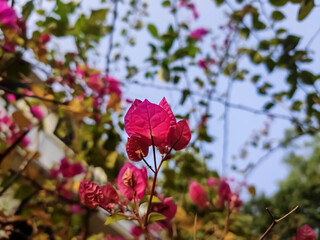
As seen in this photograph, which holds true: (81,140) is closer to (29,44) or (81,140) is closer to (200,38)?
(29,44)

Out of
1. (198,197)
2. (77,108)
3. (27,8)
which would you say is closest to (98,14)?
(27,8)

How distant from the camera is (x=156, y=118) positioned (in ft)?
1.23

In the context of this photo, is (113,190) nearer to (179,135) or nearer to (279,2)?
(179,135)

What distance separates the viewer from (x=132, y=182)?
45 cm

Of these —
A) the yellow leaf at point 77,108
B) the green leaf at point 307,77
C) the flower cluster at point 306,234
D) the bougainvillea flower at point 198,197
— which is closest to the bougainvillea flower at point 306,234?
the flower cluster at point 306,234

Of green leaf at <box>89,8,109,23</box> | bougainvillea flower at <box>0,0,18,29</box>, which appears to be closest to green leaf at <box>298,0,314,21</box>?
green leaf at <box>89,8,109,23</box>

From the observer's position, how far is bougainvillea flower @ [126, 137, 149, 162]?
1.30 ft

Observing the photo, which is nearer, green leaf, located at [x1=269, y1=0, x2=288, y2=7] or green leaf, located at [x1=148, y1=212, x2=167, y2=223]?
green leaf, located at [x1=148, y1=212, x2=167, y2=223]

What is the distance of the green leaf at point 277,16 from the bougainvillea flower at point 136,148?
2.93 ft

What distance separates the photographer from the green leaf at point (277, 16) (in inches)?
39.5

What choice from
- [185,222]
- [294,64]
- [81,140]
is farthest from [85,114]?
[294,64]

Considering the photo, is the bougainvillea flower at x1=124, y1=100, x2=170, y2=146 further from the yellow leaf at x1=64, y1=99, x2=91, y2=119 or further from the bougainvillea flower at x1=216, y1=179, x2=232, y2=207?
the yellow leaf at x1=64, y1=99, x2=91, y2=119

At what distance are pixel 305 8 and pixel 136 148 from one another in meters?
0.63

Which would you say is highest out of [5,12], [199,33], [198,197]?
[5,12]
